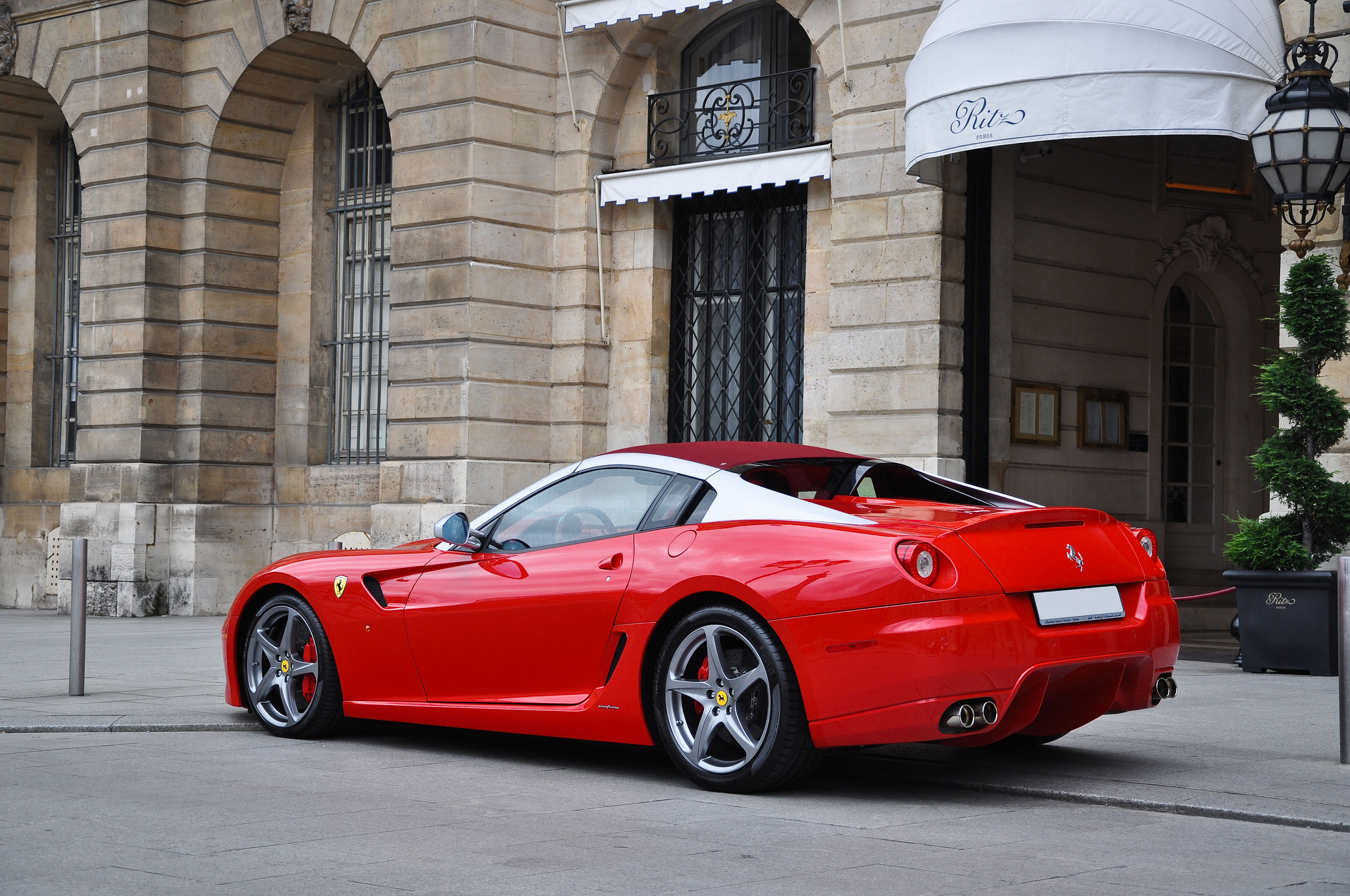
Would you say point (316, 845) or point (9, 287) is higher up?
point (9, 287)

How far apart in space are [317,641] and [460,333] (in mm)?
8143

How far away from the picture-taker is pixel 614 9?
1521 centimetres

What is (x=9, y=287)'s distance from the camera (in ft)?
69.0

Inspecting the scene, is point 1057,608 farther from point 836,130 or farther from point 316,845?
point 836,130

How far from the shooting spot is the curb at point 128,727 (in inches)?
296

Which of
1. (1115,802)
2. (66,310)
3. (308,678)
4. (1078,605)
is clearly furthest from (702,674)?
(66,310)

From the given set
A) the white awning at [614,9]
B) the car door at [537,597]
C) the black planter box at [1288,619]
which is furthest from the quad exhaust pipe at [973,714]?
the white awning at [614,9]

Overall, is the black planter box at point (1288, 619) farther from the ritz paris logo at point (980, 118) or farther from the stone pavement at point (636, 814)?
the ritz paris logo at point (980, 118)

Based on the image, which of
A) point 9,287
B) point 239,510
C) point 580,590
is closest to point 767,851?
point 580,590

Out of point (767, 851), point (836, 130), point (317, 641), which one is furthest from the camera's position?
point (836, 130)

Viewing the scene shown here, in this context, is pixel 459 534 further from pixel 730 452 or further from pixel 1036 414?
pixel 1036 414

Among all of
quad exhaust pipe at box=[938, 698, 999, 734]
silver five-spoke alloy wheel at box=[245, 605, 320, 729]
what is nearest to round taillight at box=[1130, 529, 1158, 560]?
quad exhaust pipe at box=[938, 698, 999, 734]

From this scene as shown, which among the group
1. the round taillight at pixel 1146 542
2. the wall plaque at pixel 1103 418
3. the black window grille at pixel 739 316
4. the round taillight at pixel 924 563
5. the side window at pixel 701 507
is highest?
the black window grille at pixel 739 316

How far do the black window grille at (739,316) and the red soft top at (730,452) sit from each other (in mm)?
7831
